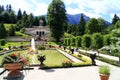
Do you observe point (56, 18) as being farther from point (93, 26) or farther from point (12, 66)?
point (12, 66)

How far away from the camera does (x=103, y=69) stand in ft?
43.9

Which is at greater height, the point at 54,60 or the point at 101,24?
the point at 101,24

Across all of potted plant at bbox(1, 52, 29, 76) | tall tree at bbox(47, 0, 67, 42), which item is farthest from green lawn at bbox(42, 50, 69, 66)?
tall tree at bbox(47, 0, 67, 42)

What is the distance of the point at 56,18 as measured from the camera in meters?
72.4

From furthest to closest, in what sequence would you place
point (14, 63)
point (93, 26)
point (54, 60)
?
point (93, 26)
point (54, 60)
point (14, 63)

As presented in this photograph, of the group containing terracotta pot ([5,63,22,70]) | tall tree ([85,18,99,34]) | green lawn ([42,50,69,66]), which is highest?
tall tree ([85,18,99,34])

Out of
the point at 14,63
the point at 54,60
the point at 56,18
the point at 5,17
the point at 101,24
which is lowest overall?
the point at 54,60

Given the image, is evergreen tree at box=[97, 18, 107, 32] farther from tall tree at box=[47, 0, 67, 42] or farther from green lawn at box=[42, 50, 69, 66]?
green lawn at box=[42, 50, 69, 66]

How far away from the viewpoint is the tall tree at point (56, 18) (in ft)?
235

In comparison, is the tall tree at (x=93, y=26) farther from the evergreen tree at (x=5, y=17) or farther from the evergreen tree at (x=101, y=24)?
the evergreen tree at (x=5, y=17)

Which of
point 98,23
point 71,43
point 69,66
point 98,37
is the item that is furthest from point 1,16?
point 69,66

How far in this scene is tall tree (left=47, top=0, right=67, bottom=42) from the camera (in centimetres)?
7156

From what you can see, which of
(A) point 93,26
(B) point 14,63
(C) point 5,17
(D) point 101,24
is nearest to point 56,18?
(A) point 93,26

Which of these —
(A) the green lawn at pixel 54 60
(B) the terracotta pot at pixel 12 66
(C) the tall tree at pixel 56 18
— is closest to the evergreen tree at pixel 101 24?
(C) the tall tree at pixel 56 18
